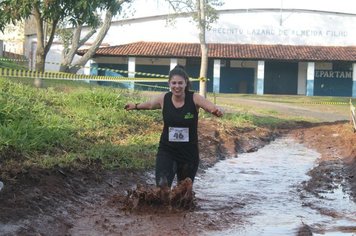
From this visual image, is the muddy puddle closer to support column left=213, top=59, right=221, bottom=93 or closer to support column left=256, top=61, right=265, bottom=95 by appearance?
support column left=256, top=61, right=265, bottom=95

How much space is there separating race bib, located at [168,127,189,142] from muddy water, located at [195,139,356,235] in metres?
0.94

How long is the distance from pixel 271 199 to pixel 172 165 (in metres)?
1.90

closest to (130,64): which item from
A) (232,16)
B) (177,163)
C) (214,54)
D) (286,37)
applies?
(214,54)

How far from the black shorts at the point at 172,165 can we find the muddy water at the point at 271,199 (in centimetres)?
54

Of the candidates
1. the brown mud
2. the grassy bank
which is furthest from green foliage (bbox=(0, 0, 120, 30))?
the brown mud

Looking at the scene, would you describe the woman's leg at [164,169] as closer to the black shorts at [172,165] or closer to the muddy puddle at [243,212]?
the black shorts at [172,165]

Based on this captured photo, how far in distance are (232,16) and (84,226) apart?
38383 millimetres

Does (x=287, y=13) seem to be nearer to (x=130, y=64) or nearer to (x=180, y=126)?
(x=130, y=64)

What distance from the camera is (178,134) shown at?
249 inches

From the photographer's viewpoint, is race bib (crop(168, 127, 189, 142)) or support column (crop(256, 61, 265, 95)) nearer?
race bib (crop(168, 127, 189, 142))

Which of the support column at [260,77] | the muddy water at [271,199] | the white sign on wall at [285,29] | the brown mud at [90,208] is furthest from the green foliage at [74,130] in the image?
the white sign on wall at [285,29]

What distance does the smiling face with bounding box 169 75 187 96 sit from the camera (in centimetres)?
617

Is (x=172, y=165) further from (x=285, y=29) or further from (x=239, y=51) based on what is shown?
(x=285, y=29)

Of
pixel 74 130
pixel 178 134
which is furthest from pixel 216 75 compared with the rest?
pixel 178 134
